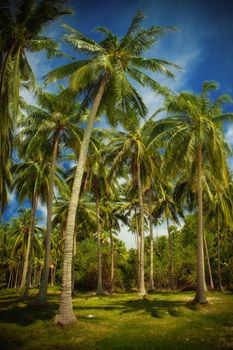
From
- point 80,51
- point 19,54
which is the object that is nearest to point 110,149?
point 80,51

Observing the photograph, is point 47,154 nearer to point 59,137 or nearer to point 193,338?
point 59,137

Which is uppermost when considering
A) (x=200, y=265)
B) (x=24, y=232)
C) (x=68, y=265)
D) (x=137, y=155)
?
(x=137, y=155)

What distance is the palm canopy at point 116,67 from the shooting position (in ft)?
47.1

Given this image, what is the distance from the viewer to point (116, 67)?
14.9 m

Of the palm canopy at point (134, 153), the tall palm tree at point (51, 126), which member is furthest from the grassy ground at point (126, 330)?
the palm canopy at point (134, 153)

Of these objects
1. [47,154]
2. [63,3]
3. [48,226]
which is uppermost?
[63,3]

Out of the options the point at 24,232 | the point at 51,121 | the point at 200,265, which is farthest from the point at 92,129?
the point at 24,232

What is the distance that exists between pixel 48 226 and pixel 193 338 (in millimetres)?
11036

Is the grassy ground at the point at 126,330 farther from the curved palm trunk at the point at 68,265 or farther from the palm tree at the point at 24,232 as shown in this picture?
the palm tree at the point at 24,232

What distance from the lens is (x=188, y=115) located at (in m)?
18.1

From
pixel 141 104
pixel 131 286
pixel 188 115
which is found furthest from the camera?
pixel 131 286

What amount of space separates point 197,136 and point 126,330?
36.6 ft

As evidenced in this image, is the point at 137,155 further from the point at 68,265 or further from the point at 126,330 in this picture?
the point at 126,330

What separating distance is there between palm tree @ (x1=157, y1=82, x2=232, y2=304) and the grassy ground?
3.62 metres
